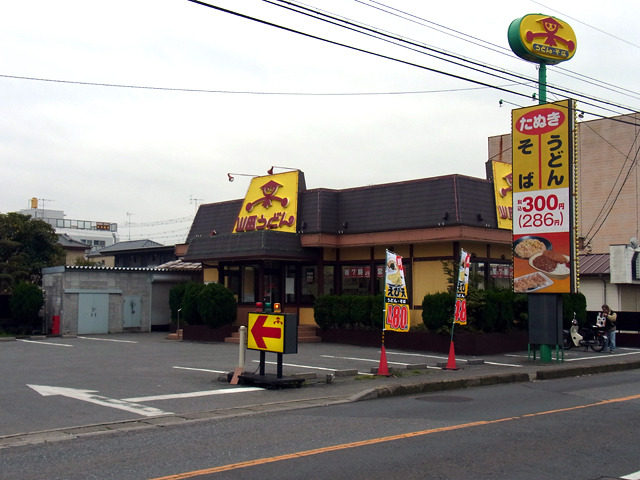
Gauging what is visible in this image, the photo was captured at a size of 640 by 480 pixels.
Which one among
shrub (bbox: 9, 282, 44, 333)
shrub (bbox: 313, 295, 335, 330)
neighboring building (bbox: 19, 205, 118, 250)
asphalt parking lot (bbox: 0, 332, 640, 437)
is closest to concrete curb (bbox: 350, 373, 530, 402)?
asphalt parking lot (bbox: 0, 332, 640, 437)

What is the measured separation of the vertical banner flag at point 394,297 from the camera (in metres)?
16.3

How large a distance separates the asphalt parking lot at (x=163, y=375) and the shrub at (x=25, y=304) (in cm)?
463

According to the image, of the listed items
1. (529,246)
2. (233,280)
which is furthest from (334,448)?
(233,280)

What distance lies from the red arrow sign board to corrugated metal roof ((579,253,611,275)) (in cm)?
2410

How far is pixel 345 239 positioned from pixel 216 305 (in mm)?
5734

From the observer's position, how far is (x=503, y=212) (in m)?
25.9

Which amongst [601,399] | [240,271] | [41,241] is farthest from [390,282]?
[41,241]

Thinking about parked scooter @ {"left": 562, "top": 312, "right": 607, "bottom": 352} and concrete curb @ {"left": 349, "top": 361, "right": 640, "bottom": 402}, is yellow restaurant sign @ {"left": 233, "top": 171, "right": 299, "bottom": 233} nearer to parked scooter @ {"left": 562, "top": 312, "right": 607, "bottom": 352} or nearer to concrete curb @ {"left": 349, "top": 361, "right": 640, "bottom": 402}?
parked scooter @ {"left": 562, "top": 312, "right": 607, "bottom": 352}

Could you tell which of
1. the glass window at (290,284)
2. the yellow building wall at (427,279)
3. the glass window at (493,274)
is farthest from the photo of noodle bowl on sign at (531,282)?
the glass window at (290,284)

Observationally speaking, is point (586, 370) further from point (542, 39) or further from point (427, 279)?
point (542, 39)

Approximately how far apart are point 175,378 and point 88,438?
6.20 meters

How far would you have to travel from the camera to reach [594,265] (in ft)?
113

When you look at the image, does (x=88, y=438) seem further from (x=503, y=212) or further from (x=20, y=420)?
(x=503, y=212)

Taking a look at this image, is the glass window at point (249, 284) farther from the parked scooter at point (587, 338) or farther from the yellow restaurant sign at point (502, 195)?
the parked scooter at point (587, 338)
